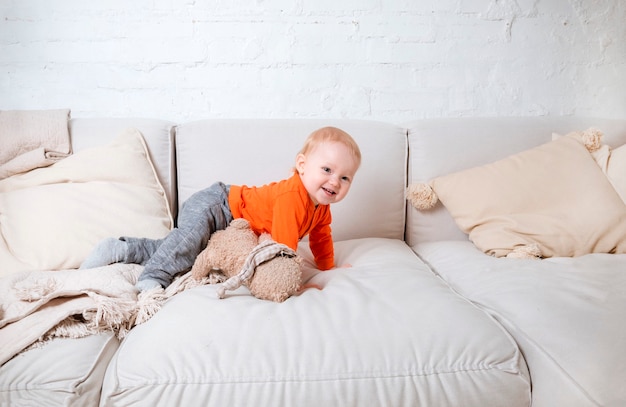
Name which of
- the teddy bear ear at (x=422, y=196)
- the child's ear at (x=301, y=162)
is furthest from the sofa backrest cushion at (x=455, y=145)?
the child's ear at (x=301, y=162)

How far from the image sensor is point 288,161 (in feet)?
5.74

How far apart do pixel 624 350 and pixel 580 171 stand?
913mm

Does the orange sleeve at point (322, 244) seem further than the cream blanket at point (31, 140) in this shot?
No

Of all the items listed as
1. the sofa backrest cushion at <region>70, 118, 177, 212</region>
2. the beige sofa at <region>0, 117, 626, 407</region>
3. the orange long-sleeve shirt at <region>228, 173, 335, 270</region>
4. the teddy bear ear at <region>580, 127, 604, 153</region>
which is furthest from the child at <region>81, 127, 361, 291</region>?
the teddy bear ear at <region>580, 127, 604, 153</region>

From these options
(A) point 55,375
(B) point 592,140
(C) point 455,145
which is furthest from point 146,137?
(B) point 592,140

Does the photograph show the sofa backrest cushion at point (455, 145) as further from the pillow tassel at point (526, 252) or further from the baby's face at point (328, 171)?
the baby's face at point (328, 171)

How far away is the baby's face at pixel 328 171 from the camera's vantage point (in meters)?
1.39

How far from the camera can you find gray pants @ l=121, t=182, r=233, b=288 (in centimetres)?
138

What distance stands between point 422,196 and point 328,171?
50cm

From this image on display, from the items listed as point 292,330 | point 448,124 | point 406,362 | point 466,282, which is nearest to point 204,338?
point 292,330

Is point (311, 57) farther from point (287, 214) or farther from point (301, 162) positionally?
point (287, 214)

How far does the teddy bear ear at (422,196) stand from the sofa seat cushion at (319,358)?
2.20ft

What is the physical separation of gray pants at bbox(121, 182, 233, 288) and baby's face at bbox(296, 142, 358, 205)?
309 millimetres

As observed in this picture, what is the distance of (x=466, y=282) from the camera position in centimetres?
138
